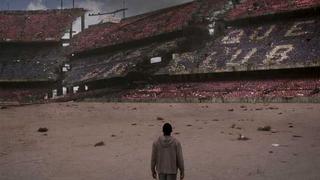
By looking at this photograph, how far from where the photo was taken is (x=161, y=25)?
5981cm

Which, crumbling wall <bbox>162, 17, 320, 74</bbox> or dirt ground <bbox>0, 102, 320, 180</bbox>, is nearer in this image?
A: dirt ground <bbox>0, 102, 320, 180</bbox>

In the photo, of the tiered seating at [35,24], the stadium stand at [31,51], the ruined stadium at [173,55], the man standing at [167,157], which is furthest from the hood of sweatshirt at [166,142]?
the tiered seating at [35,24]

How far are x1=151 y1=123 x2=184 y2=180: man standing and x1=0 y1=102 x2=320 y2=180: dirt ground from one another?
289 cm

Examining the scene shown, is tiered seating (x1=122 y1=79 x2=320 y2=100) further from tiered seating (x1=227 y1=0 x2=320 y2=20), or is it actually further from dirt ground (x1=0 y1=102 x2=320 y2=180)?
tiered seating (x1=227 y1=0 x2=320 y2=20)

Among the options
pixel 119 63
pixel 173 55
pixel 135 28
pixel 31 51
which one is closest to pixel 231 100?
pixel 173 55

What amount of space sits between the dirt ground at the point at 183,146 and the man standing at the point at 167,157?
289cm

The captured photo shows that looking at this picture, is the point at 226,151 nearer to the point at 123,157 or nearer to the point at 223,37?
the point at 123,157

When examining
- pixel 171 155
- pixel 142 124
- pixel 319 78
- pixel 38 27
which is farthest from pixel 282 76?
pixel 38 27

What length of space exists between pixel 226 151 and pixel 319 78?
2404cm

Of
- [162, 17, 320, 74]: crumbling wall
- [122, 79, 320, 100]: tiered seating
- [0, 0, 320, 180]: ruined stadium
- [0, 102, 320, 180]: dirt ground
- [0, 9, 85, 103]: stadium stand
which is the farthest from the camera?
[0, 9, 85, 103]: stadium stand

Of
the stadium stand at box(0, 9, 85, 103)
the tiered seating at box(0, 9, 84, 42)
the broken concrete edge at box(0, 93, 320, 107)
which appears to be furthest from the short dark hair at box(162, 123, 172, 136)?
the tiered seating at box(0, 9, 84, 42)

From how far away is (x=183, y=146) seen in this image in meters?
15.3

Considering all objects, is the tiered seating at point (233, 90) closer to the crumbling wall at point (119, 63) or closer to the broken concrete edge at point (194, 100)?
the broken concrete edge at point (194, 100)

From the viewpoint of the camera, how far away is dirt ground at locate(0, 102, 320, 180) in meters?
11.6
